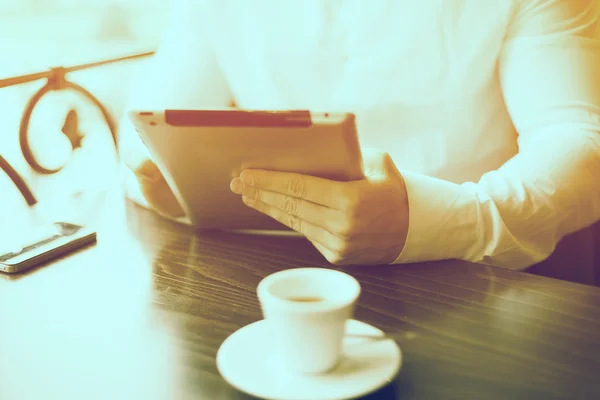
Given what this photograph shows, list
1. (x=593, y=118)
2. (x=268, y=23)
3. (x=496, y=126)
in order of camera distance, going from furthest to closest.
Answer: (x=268, y=23), (x=496, y=126), (x=593, y=118)

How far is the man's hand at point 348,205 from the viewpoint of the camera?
26.9 inches

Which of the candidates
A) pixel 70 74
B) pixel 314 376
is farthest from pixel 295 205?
pixel 70 74

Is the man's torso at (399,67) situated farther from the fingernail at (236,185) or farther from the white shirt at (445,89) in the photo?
the fingernail at (236,185)

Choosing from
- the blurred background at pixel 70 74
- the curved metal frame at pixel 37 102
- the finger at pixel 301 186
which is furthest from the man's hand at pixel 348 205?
the curved metal frame at pixel 37 102

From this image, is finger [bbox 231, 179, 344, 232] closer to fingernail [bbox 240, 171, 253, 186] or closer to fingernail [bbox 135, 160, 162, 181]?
fingernail [bbox 240, 171, 253, 186]

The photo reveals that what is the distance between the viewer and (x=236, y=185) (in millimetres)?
725

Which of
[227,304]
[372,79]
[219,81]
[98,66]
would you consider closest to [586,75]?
[372,79]

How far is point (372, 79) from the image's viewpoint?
1.11 meters

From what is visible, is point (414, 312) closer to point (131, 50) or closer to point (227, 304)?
point (227, 304)

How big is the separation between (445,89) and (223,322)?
0.69 meters

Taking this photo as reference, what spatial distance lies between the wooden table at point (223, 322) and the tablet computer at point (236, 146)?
102 mm

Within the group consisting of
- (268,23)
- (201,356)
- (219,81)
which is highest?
(268,23)

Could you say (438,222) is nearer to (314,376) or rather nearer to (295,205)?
(295,205)

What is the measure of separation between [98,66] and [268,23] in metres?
0.69
